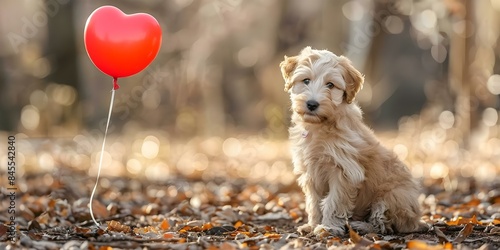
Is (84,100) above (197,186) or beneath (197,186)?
above

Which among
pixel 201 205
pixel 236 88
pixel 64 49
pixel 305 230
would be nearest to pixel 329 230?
pixel 305 230

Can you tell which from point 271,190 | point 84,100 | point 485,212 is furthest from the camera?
point 84,100

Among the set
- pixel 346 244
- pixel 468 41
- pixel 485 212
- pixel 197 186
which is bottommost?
pixel 346 244

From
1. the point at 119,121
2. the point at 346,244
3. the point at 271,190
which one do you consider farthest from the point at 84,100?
the point at 346,244

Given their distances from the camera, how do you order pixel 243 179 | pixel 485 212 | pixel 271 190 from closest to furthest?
pixel 485 212 < pixel 271 190 < pixel 243 179

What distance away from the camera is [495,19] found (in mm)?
21828

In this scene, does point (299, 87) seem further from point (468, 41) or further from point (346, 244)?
point (468, 41)

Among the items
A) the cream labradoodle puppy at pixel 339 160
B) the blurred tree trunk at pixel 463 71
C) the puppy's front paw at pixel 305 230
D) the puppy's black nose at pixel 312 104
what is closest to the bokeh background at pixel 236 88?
the blurred tree trunk at pixel 463 71

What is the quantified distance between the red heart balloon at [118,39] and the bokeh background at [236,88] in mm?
4495

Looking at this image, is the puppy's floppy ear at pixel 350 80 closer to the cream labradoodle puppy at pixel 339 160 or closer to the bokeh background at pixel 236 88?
the cream labradoodle puppy at pixel 339 160

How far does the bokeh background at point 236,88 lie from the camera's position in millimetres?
14125

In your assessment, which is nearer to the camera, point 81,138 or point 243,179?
point 243,179

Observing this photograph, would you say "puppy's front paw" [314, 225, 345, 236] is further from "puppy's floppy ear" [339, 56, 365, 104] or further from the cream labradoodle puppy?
"puppy's floppy ear" [339, 56, 365, 104]

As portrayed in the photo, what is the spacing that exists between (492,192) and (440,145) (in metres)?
6.60
